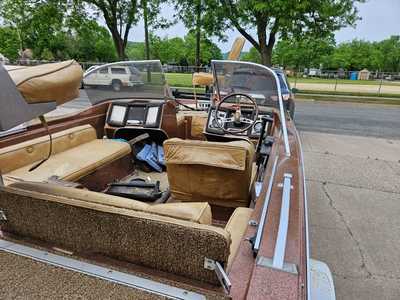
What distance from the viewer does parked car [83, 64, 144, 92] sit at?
3605 millimetres

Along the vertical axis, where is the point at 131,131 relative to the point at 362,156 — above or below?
above

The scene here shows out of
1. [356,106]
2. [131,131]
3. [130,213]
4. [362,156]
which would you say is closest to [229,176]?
[130,213]

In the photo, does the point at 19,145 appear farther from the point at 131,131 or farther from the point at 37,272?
the point at 37,272

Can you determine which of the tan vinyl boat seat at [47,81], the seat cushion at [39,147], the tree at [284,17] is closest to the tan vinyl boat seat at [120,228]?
the tan vinyl boat seat at [47,81]

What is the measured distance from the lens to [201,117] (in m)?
4.02

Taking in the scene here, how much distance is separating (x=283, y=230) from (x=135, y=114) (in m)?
2.89

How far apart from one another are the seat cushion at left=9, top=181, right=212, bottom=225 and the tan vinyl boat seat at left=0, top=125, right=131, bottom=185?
116 centimetres

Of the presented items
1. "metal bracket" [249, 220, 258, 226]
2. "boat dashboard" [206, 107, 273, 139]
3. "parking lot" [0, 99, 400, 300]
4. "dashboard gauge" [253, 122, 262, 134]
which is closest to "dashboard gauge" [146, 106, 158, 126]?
"boat dashboard" [206, 107, 273, 139]

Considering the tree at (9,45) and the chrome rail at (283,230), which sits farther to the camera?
the tree at (9,45)

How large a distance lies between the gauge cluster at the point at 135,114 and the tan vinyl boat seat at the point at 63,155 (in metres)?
0.36

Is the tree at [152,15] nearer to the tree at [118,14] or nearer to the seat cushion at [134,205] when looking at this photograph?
the tree at [118,14]

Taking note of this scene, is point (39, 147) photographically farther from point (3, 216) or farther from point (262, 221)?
point (262, 221)

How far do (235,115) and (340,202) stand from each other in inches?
64.9

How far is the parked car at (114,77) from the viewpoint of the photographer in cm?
361
